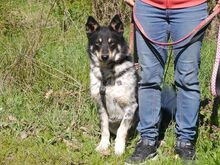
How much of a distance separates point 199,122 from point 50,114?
4.68 ft

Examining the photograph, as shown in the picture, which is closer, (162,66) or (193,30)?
(193,30)

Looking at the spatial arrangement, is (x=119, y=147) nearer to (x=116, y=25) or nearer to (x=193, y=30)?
(x=116, y=25)

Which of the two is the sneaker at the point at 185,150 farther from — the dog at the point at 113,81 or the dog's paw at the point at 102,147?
the dog's paw at the point at 102,147

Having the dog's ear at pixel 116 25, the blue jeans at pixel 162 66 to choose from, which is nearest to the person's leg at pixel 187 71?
the blue jeans at pixel 162 66

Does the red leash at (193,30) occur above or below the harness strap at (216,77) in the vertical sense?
above

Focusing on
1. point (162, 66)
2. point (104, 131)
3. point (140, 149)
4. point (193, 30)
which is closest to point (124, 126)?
point (104, 131)

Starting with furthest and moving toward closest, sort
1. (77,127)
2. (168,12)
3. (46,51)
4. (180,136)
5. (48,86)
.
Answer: (46,51) → (48,86) → (77,127) → (180,136) → (168,12)

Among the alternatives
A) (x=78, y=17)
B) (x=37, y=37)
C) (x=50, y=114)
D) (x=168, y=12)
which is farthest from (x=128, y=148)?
(x=78, y=17)

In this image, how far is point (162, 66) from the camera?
3801 millimetres

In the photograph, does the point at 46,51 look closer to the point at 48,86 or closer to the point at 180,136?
the point at 48,86

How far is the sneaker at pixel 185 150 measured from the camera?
150 inches

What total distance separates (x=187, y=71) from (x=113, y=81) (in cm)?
81

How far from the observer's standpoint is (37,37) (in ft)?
17.2

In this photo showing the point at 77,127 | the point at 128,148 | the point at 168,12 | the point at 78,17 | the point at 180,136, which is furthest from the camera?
the point at 78,17
